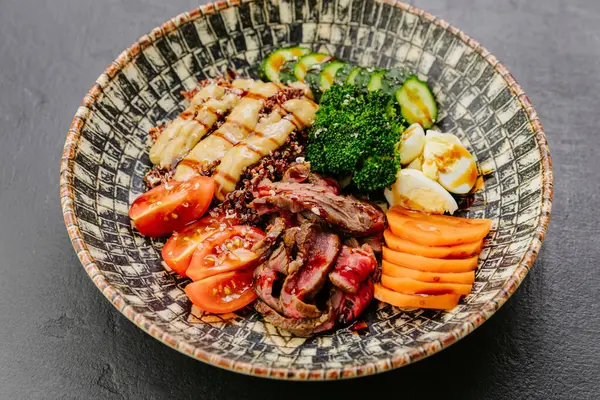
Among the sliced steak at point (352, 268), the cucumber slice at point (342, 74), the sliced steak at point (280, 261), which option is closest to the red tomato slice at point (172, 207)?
the sliced steak at point (280, 261)

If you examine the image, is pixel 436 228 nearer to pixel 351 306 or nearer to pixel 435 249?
pixel 435 249

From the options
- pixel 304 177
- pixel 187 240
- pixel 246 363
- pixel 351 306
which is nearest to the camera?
pixel 246 363

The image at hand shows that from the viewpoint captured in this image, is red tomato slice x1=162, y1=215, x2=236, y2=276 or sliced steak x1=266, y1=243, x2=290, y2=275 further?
red tomato slice x1=162, y1=215, x2=236, y2=276

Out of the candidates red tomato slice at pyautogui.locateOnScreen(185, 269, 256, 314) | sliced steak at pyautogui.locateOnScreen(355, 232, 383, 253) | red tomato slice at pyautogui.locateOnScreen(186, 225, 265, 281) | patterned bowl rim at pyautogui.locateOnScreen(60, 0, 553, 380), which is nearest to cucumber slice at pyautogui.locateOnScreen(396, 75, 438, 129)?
patterned bowl rim at pyautogui.locateOnScreen(60, 0, 553, 380)

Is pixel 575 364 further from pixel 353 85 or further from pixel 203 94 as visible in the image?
pixel 203 94

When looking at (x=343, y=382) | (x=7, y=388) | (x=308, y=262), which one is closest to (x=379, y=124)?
(x=308, y=262)

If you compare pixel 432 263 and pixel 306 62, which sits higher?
pixel 306 62

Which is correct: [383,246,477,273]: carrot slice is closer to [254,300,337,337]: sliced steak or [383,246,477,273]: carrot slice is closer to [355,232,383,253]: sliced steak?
[355,232,383,253]: sliced steak

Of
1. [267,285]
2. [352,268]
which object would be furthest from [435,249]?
[267,285]
